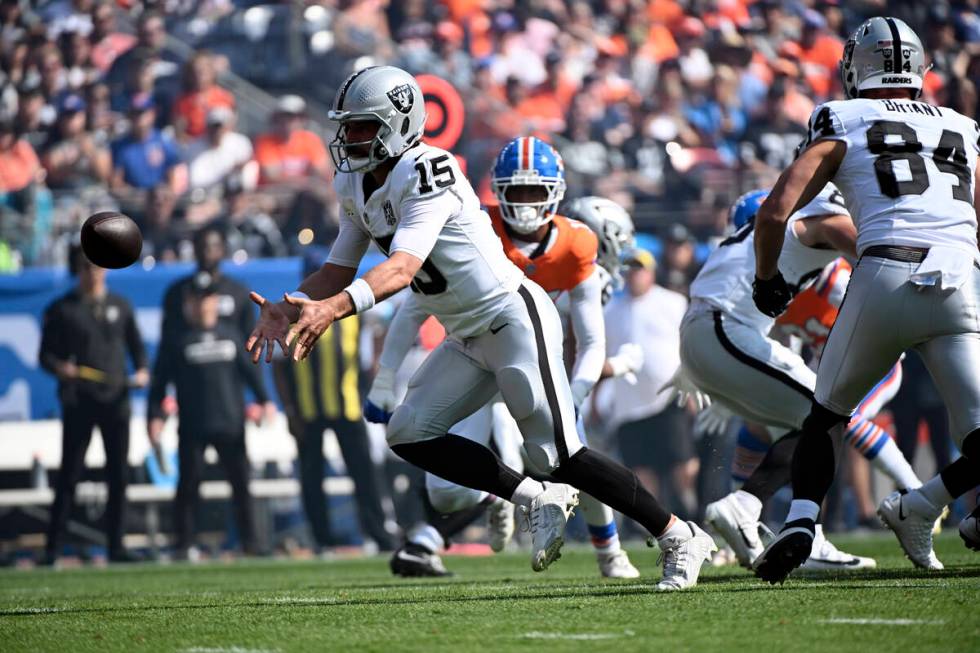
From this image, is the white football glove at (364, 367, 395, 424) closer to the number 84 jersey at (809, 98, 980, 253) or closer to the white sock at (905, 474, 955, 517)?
the white sock at (905, 474, 955, 517)

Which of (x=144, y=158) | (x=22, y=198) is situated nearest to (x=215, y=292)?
(x=22, y=198)

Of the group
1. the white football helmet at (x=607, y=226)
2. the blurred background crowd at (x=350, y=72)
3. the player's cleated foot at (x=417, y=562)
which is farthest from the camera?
the blurred background crowd at (x=350, y=72)

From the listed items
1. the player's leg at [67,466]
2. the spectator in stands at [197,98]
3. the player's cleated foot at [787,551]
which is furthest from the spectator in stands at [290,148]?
the player's cleated foot at [787,551]

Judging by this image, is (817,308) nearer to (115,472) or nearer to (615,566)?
(615,566)

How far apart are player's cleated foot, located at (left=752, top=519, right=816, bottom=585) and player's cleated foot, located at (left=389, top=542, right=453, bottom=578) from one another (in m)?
2.58

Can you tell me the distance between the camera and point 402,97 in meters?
4.73

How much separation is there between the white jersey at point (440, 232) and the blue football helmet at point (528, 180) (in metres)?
1.04

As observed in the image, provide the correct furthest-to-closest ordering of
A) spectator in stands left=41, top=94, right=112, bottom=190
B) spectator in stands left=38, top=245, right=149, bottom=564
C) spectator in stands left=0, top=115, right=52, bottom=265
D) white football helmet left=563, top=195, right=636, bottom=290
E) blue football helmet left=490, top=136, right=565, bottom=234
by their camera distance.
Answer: spectator in stands left=41, top=94, right=112, bottom=190, spectator in stands left=0, top=115, right=52, bottom=265, spectator in stands left=38, top=245, right=149, bottom=564, white football helmet left=563, top=195, right=636, bottom=290, blue football helmet left=490, top=136, right=565, bottom=234

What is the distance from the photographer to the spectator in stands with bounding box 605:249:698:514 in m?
10.3

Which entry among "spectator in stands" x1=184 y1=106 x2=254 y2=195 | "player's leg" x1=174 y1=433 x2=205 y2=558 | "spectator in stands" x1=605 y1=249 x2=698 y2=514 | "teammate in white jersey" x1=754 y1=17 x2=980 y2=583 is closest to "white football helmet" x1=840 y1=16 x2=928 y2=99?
"teammate in white jersey" x1=754 y1=17 x2=980 y2=583

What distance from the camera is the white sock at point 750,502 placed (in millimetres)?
5473

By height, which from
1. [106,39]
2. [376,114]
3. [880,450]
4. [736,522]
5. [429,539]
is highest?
[106,39]

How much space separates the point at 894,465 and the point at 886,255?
1.88 metres

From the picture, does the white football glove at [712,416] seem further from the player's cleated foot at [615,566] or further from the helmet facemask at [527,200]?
the helmet facemask at [527,200]
